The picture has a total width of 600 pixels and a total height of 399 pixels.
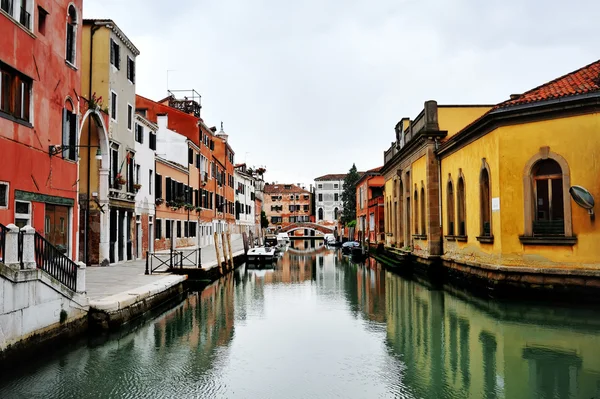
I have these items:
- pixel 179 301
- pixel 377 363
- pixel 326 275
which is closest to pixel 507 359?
pixel 377 363

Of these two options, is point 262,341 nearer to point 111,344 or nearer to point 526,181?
point 111,344

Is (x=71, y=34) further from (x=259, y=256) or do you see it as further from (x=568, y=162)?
(x=259, y=256)

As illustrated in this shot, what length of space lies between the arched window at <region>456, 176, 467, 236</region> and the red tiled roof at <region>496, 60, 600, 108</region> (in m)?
4.72

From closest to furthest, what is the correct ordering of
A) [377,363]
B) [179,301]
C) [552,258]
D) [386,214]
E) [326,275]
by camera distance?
1. [377,363]
2. [552,258]
3. [179,301]
4. [326,275]
5. [386,214]

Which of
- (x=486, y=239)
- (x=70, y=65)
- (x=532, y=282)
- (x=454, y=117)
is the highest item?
(x=454, y=117)

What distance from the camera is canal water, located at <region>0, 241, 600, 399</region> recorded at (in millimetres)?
7402

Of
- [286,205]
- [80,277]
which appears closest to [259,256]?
[80,277]

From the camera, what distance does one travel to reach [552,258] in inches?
541

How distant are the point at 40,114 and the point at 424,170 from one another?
53.6ft

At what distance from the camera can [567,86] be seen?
→ 1438 centimetres

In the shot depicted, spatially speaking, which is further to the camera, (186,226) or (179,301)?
(186,226)

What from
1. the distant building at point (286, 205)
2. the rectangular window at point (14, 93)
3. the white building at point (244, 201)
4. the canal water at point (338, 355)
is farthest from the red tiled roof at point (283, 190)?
the rectangular window at point (14, 93)

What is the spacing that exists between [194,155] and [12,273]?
2716 cm

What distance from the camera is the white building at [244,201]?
54.2 meters
